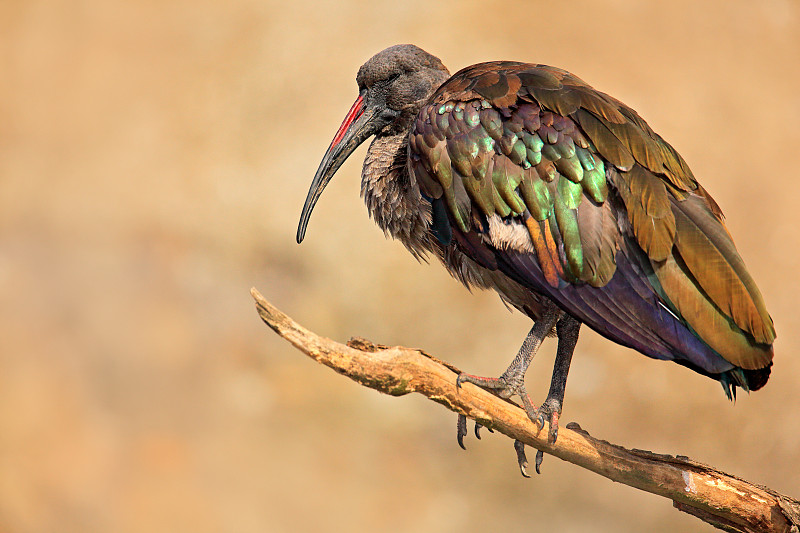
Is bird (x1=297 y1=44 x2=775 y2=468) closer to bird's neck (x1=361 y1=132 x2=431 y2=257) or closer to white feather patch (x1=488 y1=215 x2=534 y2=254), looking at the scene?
white feather patch (x1=488 y1=215 x2=534 y2=254)

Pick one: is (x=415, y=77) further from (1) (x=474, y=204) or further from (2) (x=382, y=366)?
(2) (x=382, y=366)

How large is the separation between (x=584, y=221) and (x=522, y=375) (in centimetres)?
68

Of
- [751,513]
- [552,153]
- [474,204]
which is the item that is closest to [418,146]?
[474,204]

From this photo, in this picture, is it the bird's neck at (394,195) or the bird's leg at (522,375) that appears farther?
the bird's neck at (394,195)

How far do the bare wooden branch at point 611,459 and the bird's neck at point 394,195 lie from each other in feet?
2.57

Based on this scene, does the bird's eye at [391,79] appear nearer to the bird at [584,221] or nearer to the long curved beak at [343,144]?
the long curved beak at [343,144]

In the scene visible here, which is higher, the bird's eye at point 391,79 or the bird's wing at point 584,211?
the bird's eye at point 391,79

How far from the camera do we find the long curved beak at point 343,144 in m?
3.91

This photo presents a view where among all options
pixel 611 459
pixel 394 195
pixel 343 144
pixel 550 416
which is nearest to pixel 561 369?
pixel 550 416

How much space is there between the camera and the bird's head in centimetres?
381

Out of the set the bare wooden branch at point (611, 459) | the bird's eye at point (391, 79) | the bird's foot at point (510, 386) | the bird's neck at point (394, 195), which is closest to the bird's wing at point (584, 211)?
the bird's neck at point (394, 195)

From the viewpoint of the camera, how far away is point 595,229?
3.04 meters

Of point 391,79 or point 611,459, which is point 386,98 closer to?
point 391,79

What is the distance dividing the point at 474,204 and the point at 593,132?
1.77ft
